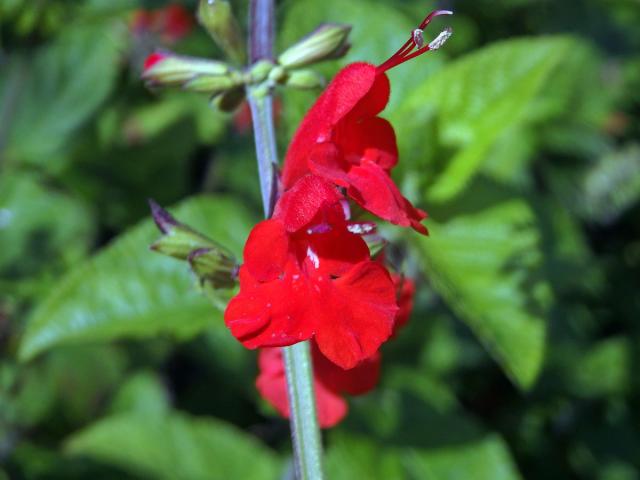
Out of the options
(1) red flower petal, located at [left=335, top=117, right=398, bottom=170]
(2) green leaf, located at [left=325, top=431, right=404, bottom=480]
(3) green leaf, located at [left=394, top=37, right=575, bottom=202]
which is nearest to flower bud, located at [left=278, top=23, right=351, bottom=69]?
(1) red flower petal, located at [left=335, top=117, right=398, bottom=170]

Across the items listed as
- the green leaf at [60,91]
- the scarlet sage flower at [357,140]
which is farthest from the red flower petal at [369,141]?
the green leaf at [60,91]

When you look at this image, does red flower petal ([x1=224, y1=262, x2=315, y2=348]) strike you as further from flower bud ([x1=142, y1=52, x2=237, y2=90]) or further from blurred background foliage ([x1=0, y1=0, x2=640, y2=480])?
blurred background foliage ([x1=0, y1=0, x2=640, y2=480])

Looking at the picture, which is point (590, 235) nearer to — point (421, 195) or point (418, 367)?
point (418, 367)

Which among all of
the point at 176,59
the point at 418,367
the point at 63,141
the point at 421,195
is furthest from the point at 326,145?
the point at 63,141

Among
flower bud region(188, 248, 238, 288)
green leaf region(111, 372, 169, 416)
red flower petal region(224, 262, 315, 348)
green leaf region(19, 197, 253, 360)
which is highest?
red flower petal region(224, 262, 315, 348)

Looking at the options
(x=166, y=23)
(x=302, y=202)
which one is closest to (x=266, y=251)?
(x=302, y=202)

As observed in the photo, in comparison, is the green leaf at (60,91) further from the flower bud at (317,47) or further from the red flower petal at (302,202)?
the red flower petal at (302,202)
